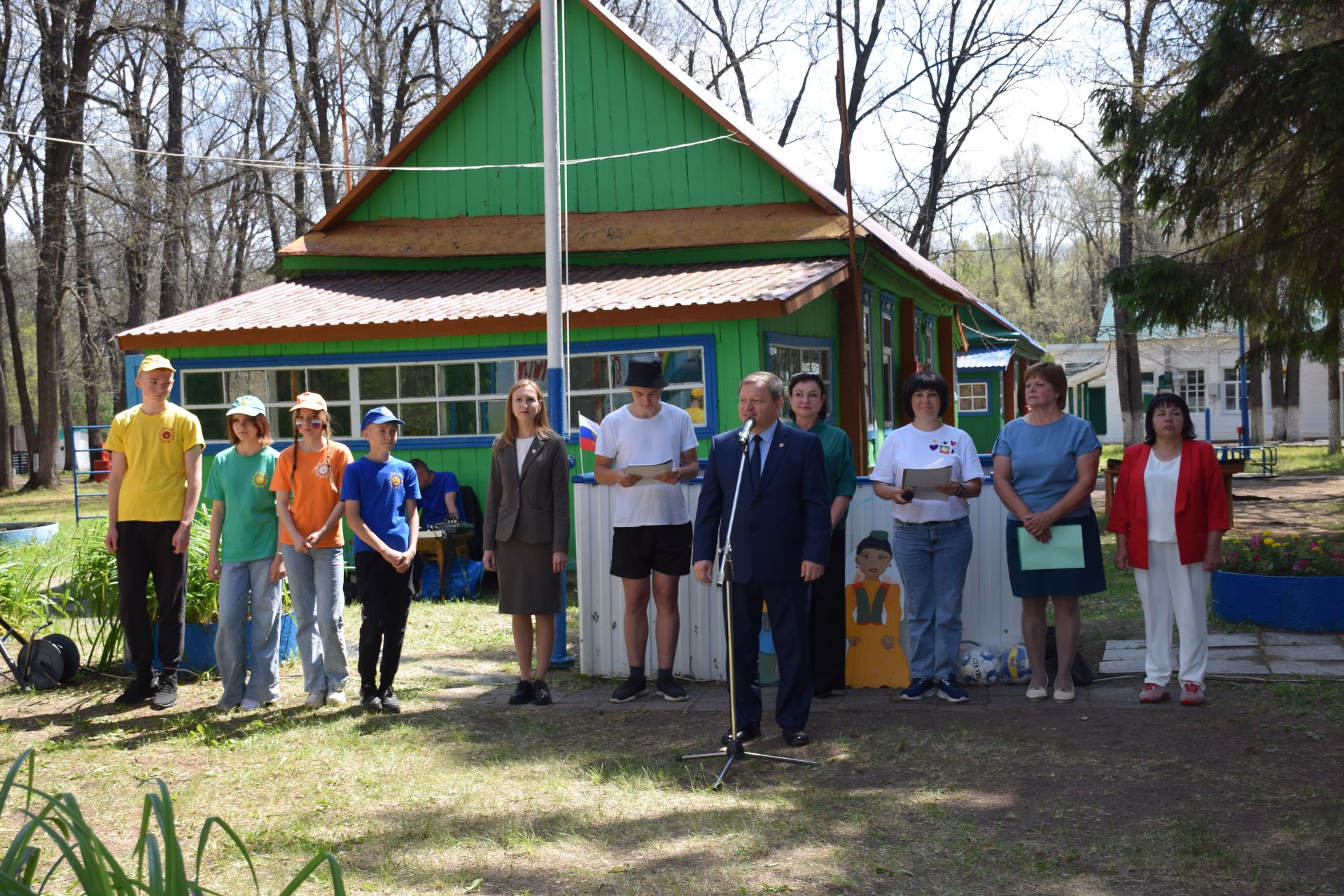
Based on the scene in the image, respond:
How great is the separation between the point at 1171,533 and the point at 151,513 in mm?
5704

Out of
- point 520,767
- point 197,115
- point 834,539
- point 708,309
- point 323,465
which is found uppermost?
point 197,115

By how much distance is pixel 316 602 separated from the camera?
7.22 metres

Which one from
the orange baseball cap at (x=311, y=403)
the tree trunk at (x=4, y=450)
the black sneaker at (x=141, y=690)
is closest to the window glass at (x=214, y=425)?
the black sneaker at (x=141, y=690)

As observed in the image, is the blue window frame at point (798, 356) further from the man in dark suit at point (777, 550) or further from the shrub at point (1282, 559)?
the man in dark suit at point (777, 550)

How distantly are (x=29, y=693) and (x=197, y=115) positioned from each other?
23.4 m

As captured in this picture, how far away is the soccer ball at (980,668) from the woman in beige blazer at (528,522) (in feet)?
7.74

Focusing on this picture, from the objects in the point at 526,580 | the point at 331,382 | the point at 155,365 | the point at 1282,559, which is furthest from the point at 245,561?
the point at 1282,559

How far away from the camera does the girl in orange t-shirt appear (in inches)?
279

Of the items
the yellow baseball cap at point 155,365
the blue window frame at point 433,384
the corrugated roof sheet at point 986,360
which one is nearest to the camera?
the yellow baseball cap at point 155,365

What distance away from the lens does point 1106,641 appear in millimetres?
8398

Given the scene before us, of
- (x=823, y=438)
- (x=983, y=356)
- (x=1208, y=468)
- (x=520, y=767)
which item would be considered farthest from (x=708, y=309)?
(x=983, y=356)

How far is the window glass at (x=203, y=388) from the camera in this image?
13.5 metres

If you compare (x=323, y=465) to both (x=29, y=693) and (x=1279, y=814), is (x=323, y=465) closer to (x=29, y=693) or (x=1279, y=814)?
(x=29, y=693)

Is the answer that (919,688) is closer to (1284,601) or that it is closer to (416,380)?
(1284,601)
